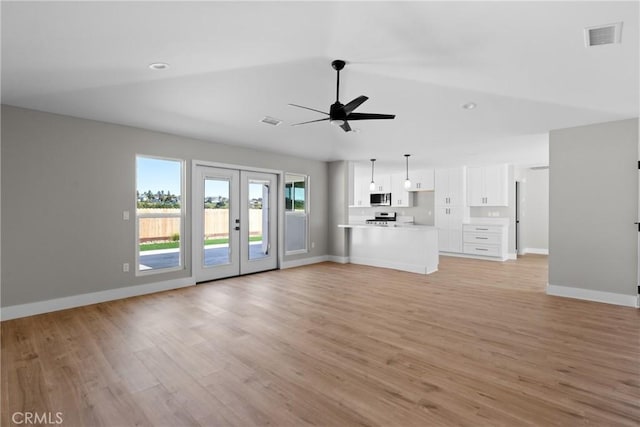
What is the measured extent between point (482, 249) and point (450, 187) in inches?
77.8

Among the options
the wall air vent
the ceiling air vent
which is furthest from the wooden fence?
the ceiling air vent

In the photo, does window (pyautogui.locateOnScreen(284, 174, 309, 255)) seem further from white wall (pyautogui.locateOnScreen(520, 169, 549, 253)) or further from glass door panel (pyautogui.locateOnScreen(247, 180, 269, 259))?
white wall (pyautogui.locateOnScreen(520, 169, 549, 253))

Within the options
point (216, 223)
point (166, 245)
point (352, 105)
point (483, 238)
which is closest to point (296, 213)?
point (216, 223)

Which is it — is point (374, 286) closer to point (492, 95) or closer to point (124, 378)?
point (492, 95)

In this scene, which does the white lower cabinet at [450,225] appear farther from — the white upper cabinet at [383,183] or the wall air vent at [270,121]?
the wall air vent at [270,121]

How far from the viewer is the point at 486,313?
402cm

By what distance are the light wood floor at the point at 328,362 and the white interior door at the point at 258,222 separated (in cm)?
185

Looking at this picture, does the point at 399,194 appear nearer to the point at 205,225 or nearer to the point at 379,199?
the point at 379,199

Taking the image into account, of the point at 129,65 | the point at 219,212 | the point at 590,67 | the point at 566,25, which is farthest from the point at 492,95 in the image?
the point at 219,212

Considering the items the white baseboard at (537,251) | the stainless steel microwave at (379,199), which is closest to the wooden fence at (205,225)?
the stainless steel microwave at (379,199)

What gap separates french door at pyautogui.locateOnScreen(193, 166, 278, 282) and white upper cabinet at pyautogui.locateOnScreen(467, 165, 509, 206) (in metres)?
5.71

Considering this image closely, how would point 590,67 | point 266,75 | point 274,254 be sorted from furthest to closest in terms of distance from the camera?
1. point 274,254
2. point 266,75
3. point 590,67

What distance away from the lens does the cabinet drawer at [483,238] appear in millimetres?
8234

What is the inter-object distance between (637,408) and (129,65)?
4737mm
